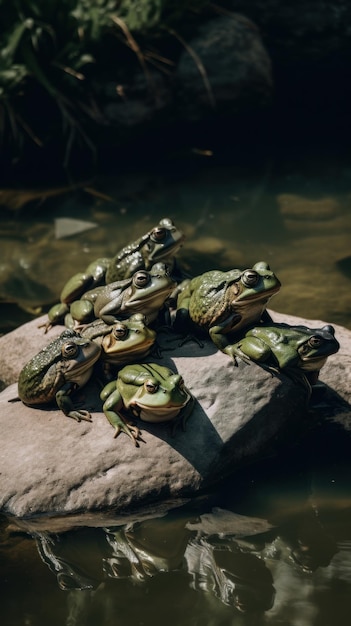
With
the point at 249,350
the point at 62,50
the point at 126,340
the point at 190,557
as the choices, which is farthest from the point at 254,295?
the point at 62,50

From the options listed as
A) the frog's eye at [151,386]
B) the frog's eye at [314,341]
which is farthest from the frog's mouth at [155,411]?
the frog's eye at [314,341]

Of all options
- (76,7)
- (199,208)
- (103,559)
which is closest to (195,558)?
(103,559)

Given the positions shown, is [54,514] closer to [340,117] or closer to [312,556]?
[312,556]

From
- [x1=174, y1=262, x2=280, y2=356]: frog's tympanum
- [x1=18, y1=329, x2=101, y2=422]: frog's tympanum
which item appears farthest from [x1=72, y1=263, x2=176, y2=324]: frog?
[x1=18, y1=329, x2=101, y2=422]: frog's tympanum

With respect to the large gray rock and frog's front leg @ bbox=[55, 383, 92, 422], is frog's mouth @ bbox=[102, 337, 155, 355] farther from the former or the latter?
frog's front leg @ bbox=[55, 383, 92, 422]

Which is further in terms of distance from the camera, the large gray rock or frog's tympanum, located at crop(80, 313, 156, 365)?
frog's tympanum, located at crop(80, 313, 156, 365)

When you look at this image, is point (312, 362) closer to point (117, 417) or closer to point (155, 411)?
point (155, 411)
